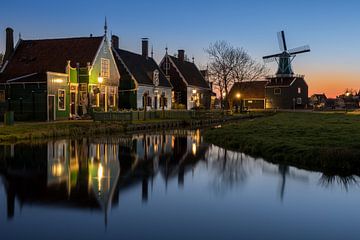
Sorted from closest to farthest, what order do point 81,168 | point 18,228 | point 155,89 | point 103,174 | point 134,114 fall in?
point 18,228
point 103,174
point 81,168
point 134,114
point 155,89

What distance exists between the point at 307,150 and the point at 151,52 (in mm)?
39009

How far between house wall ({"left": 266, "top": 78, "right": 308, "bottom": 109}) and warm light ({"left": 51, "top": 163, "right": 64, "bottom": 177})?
67.7 metres

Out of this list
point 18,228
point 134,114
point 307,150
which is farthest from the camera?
point 134,114

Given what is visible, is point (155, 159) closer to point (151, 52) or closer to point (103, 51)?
point (103, 51)

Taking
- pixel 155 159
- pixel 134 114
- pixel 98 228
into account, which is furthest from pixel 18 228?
pixel 134 114

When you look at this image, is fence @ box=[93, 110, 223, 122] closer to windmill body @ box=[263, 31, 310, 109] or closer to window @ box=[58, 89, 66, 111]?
window @ box=[58, 89, 66, 111]

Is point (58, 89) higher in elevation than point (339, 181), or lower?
higher

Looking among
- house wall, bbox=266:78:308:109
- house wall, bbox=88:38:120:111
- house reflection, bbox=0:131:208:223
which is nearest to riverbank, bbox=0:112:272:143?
house reflection, bbox=0:131:208:223

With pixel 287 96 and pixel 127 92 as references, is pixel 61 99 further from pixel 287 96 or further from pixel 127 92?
pixel 287 96

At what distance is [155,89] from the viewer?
46.8 m

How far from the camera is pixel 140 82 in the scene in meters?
43.2

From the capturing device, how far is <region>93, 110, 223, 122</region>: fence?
107ft

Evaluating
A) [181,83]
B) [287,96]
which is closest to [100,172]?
[181,83]

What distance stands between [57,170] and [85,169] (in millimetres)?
832
